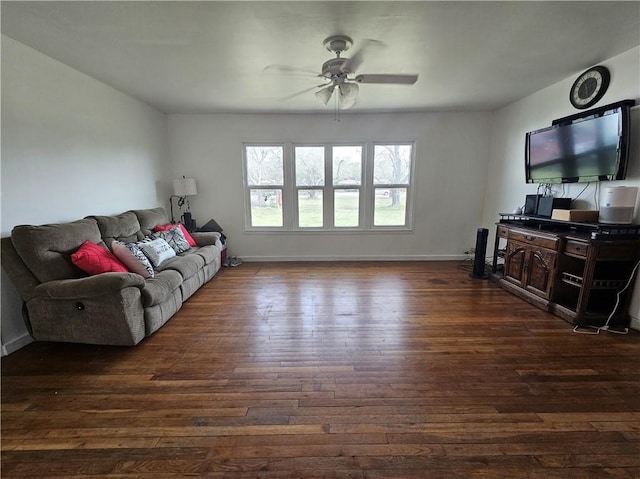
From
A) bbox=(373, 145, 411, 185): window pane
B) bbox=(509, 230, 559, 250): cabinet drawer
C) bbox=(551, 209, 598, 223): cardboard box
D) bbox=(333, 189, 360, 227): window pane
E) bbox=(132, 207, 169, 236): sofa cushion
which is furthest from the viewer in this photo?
bbox=(333, 189, 360, 227): window pane

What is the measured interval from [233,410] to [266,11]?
2663 millimetres

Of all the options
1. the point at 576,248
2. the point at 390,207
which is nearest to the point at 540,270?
the point at 576,248

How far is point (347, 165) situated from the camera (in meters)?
4.92

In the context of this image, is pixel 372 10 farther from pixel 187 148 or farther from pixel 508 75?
pixel 187 148

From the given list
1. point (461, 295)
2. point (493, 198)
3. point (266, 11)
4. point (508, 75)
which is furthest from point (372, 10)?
point (493, 198)

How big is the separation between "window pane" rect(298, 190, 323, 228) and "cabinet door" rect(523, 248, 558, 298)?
3.14 meters

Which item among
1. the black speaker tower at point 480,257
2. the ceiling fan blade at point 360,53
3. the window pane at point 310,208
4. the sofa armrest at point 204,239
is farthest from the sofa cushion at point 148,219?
the black speaker tower at point 480,257

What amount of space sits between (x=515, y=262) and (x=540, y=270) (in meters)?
0.40

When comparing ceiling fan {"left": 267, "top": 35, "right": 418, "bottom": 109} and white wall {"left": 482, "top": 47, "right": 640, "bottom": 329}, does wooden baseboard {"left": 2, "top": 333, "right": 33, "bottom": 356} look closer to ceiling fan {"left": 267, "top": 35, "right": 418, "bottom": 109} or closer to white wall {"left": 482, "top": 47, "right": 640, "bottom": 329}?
ceiling fan {"left": 267, "top": 35, "right": 418, "bottom": 109}

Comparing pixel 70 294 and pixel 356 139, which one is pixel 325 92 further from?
pixel 70 294

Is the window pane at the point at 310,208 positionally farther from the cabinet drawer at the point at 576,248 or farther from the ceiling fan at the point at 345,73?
the cabinet drawer at the point at 576,248

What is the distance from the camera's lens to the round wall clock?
2783mm

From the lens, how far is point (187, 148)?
15.7 feet

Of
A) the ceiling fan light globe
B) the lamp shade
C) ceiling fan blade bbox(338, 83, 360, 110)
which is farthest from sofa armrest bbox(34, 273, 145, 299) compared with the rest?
the lamp shade
